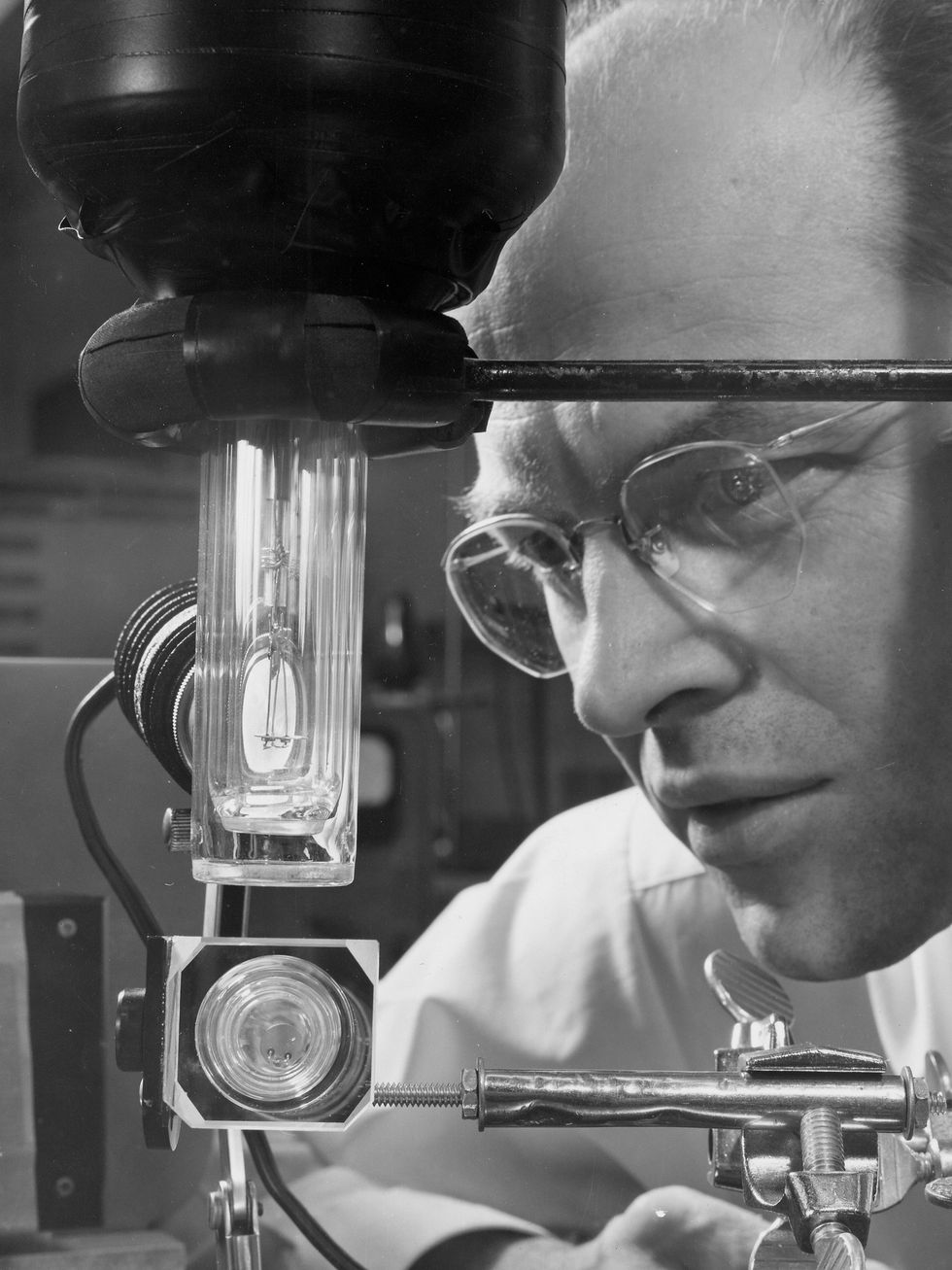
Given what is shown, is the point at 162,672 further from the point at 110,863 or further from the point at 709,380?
the point at 709,380

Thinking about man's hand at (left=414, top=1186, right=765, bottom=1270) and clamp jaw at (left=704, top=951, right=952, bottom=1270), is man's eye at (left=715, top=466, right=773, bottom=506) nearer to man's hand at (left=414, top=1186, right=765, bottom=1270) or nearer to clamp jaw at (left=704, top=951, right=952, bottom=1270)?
clamp jaw at (left=704, top=951, right=952, bottom=1270)

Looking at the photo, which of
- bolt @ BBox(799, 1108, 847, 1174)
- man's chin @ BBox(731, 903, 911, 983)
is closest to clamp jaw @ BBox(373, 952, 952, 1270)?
bolt @ BBox(799, 1108, 847, 1174)

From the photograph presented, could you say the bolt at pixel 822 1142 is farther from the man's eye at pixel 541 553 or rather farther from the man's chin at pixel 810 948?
the man's eye at pixel 541 553

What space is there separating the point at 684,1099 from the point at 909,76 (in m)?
0.51

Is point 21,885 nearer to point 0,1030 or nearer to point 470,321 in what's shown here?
point 0,1030

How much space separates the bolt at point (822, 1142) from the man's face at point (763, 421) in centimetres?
15

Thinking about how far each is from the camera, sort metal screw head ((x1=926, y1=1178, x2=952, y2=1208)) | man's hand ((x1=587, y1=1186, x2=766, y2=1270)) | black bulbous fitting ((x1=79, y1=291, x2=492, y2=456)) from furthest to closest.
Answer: man's hand ((x1=587, y1=1186, x2=766, y2=1270)) → metal screw head ((x1=926, y1=1178, x2=952, y2=1208)) → black bulbous fitting ((x1=79, y1=291, x2=492, y2=456))

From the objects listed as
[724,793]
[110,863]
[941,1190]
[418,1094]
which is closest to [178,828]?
[110,863]

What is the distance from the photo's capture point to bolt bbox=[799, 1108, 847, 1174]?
58cm

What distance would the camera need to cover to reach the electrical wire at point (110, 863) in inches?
28.5

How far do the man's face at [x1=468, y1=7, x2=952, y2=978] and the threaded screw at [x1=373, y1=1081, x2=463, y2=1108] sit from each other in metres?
0.21

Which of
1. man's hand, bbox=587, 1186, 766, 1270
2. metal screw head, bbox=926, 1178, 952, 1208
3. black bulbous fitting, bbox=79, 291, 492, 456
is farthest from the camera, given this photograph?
man's hand, bbox=587, 1186, 766, 1270

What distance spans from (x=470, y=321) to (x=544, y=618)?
0.17 m

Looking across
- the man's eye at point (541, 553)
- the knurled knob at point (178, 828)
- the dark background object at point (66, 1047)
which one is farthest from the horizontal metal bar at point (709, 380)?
the dark background object at point (66, 1047)
